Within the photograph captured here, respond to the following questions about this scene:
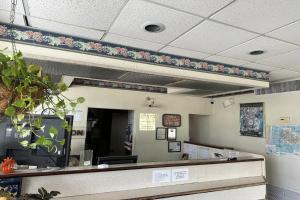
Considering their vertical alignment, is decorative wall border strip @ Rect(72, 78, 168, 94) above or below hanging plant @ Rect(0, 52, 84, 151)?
above

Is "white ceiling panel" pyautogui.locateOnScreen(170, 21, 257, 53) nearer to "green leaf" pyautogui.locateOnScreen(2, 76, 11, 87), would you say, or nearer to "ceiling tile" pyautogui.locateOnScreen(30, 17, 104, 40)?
"ceiling tile" pyautogui.locateOnScreen(30, 17, 104, 40)

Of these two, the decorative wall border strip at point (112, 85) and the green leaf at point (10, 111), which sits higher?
the decorative wall border strip at point (112, 85)

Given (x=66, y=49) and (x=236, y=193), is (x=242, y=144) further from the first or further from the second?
(x=66, y=49)

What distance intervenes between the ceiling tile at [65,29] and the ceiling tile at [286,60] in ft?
7.32

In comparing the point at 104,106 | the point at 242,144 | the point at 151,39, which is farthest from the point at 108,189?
the point at 242,144

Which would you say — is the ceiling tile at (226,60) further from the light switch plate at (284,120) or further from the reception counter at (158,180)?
the light switch plate at (284,120)

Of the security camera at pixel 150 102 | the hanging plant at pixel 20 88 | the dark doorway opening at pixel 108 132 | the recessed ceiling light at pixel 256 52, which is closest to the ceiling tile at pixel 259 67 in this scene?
the recessed ceiling light at pixel 256 52

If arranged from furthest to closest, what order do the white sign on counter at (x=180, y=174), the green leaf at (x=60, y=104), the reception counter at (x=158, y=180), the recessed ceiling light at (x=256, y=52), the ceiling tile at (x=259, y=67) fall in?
the ceiling tile at (x=259, y=67) → the recessed ceiling light at (x=256, y=52) → the white sign on counter at (x=180, y=174) → the reception counter at (x=158, y=180) → the green leaf at (x=60, y=104)

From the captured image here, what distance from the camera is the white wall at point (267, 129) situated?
12.9ft

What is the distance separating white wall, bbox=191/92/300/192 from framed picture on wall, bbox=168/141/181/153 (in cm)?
101

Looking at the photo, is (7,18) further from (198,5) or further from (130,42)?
(198,5)

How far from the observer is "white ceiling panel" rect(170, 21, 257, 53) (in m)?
2.00

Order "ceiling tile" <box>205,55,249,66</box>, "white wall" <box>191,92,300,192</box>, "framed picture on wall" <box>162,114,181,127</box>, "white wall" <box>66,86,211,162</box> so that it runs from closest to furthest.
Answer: "ceiling tile" <box>205,55,249,66</box> < "white wall" <box>191,92,300,192</box> < "white wall" <box>66,86,211,162</box> < "framed picture on wall" <box>162,114,181,127</box>

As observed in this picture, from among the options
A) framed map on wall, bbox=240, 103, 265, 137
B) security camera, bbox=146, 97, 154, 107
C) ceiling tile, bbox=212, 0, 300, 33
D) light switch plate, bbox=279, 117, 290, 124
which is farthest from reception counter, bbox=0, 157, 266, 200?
security camera, bbox=146, 97, 154, 107
